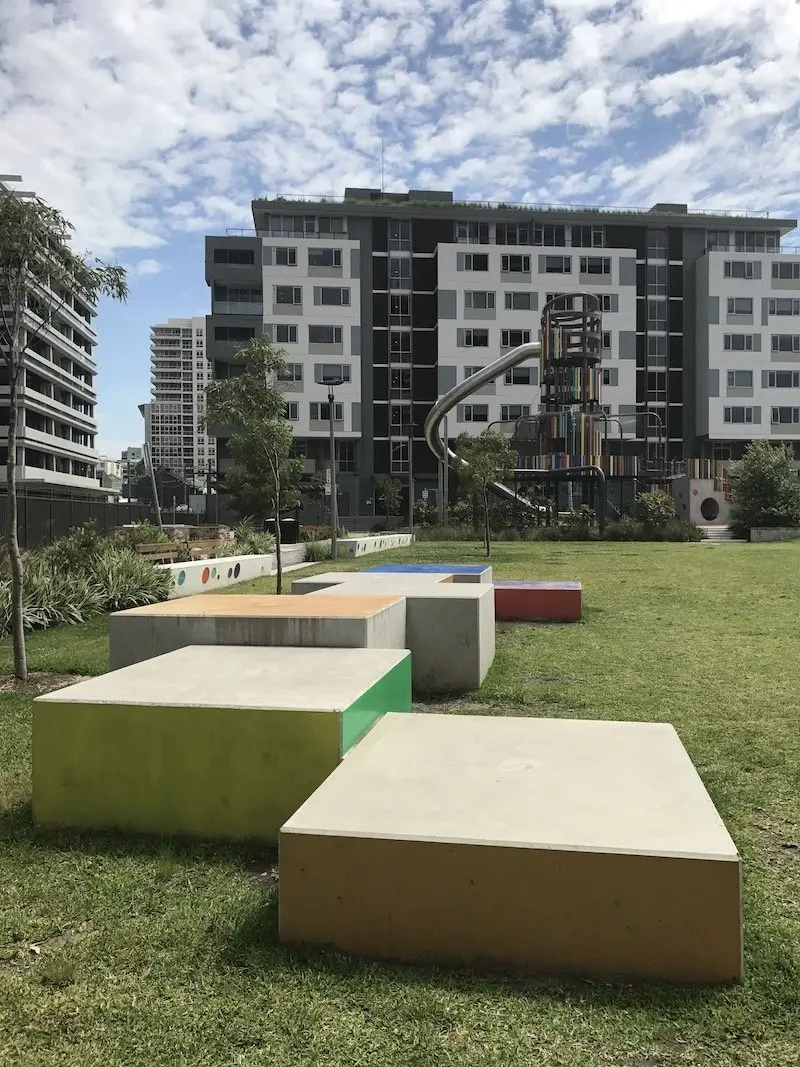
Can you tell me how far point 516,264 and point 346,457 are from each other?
63.6 feet

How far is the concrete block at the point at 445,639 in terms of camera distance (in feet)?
28.7

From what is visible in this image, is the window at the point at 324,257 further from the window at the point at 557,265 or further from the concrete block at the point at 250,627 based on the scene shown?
the concrete block at the point at 250,627

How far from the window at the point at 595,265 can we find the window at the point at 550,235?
3189mm

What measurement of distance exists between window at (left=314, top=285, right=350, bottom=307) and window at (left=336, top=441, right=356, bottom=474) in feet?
33.8

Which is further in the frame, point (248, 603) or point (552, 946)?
point (248, 603)

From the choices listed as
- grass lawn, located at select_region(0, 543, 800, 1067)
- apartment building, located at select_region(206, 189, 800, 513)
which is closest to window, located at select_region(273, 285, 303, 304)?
apartment building, located at select_region(206, 189, 800, 513)

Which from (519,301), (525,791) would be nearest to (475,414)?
(519,301)

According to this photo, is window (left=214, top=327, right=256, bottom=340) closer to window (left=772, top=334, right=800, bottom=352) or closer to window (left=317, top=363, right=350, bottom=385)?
window (left=317, top=363, right=350, bottom=385)

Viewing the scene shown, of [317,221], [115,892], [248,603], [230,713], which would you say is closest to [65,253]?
[248,603]

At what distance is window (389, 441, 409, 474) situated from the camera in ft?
218

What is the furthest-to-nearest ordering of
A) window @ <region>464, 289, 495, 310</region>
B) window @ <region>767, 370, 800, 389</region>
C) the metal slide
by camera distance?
window @ <region>767, 370, 800, 389</region> < window @ <region>464, 289, 495, 310</region> < the metal slide

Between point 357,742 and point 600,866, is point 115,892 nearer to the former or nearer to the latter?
point 357,742

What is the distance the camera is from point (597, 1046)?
292 centimetres

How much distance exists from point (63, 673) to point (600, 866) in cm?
812
